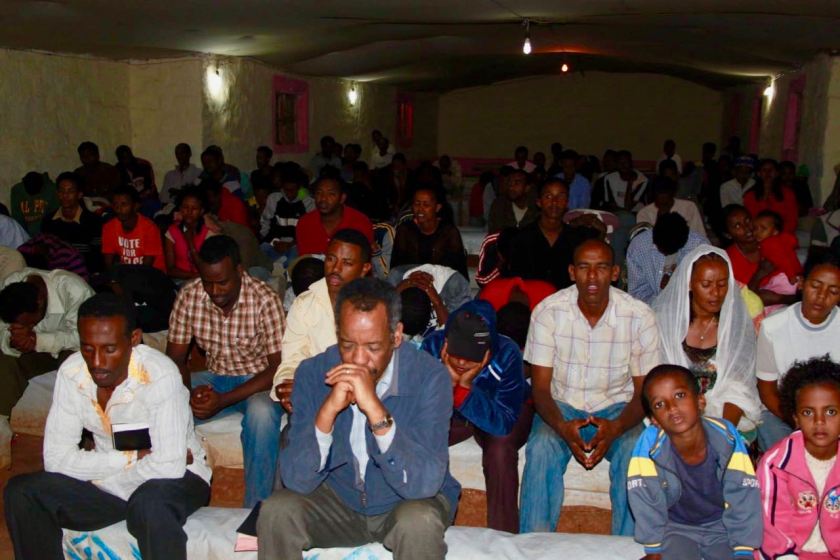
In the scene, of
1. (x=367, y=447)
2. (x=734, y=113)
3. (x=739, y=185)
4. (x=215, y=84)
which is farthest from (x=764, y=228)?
(x=734, y=113)

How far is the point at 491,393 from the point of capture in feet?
11.0

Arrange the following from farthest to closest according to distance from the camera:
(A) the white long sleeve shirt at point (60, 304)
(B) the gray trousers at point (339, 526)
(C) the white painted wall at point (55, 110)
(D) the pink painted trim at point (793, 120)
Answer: (D) the pink painted trim at point (793, 120), (C) the white painted wall at point (55, 110), (A) the white long sleeve shirt at point (60, 304), (B) the gray trousers at point (339, 526)

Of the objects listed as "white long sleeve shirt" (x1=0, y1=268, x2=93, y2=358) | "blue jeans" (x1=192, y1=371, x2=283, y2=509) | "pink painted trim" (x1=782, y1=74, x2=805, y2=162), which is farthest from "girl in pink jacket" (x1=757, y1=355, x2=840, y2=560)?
"pink painted trim" (x1=782, y1=74, x2=805, y2=162)

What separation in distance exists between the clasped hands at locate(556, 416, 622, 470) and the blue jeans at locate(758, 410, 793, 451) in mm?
706

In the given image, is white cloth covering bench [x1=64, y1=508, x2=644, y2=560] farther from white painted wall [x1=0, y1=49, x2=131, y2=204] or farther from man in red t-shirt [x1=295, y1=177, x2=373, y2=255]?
white painted wall [x1=0, y1=49, x2=131, y2=204]

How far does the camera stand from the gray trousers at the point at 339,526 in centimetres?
250

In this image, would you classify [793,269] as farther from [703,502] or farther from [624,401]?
[703,502]

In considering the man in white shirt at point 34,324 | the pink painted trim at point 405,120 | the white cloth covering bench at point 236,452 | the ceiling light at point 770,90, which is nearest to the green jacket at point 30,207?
the man in white shirt at point 34,324

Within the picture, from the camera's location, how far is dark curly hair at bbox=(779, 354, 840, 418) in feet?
8.94

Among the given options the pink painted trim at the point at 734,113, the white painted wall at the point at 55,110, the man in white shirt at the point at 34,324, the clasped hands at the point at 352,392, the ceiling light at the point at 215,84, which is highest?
the pink painted trim at the point at 734,113

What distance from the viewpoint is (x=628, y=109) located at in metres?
19.6

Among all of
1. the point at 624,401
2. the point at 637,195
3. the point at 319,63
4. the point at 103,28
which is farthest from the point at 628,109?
the point at 624,401

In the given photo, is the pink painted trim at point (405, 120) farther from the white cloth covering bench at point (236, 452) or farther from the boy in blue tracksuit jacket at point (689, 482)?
the boy in blue tracksuit jacket at point (689, 482)

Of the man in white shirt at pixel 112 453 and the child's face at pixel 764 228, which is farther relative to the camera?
the child's face at pixel 764 228
